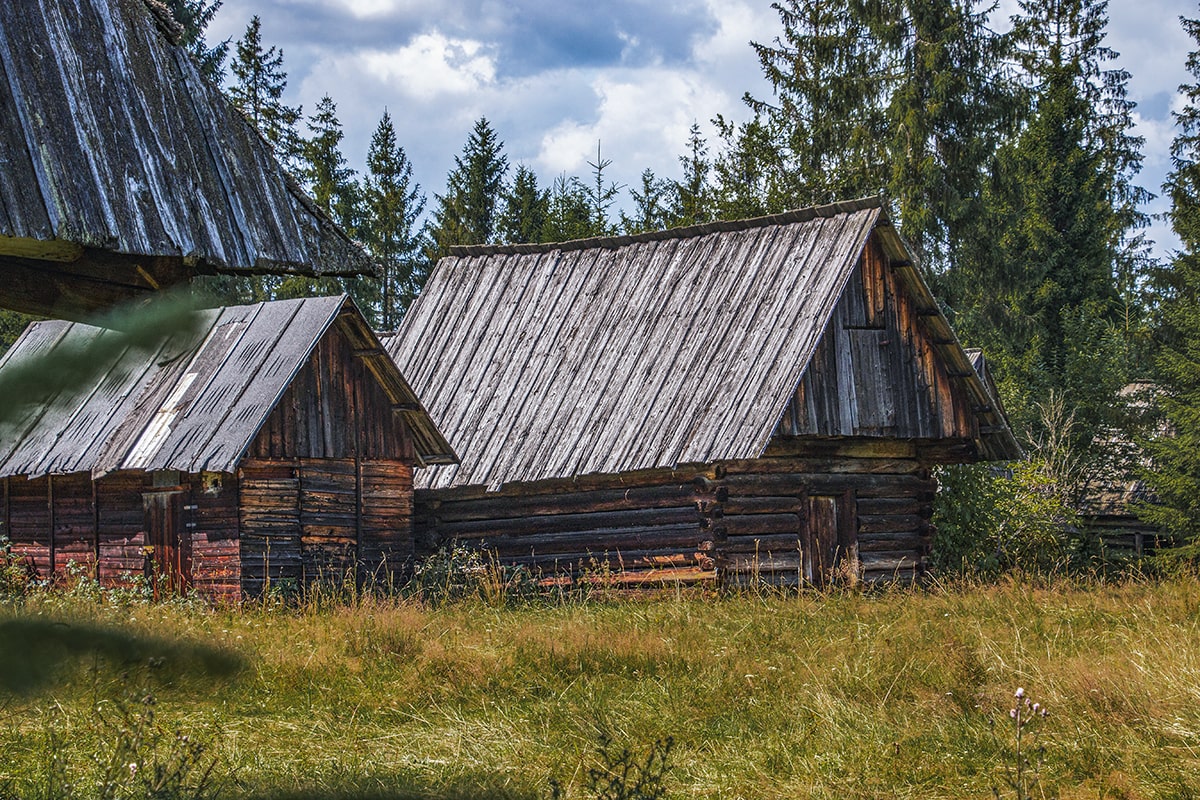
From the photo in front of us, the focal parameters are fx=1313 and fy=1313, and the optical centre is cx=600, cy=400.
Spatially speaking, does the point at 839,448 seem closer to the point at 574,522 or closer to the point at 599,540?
the point at 599,540

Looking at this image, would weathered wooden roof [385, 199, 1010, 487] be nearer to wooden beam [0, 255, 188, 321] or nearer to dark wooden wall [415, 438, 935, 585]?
dark wooden wall [415, 438, 935, 585]

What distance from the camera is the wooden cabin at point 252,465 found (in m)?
16.5

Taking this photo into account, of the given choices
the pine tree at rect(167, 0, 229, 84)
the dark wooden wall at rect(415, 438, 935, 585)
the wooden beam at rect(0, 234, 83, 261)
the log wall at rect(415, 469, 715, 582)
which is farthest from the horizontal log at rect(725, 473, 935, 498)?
the pine tree at rect(167, 0, 229, 84)

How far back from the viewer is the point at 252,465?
16656 millimetres

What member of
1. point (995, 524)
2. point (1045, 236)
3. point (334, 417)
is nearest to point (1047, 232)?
point (1045, 236)

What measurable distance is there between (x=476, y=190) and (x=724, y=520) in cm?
2996

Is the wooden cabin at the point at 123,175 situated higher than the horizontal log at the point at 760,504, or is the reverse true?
the wooden cabin at the point at 123,175

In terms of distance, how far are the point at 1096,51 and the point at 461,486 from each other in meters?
26.5

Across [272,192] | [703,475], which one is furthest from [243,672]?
[703,475]

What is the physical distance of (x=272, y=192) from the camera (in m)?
7.17

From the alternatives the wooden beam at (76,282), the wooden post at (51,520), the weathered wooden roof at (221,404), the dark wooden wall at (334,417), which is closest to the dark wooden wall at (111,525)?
the wooden post at (51,520)

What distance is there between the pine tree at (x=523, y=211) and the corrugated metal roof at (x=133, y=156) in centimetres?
3648

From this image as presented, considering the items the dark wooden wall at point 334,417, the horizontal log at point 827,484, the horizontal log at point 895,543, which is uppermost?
the dark wooden wall at point 334,417

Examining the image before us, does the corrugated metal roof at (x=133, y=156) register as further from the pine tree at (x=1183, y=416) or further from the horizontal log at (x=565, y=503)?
the pine tree at (x=1183, y=416)
